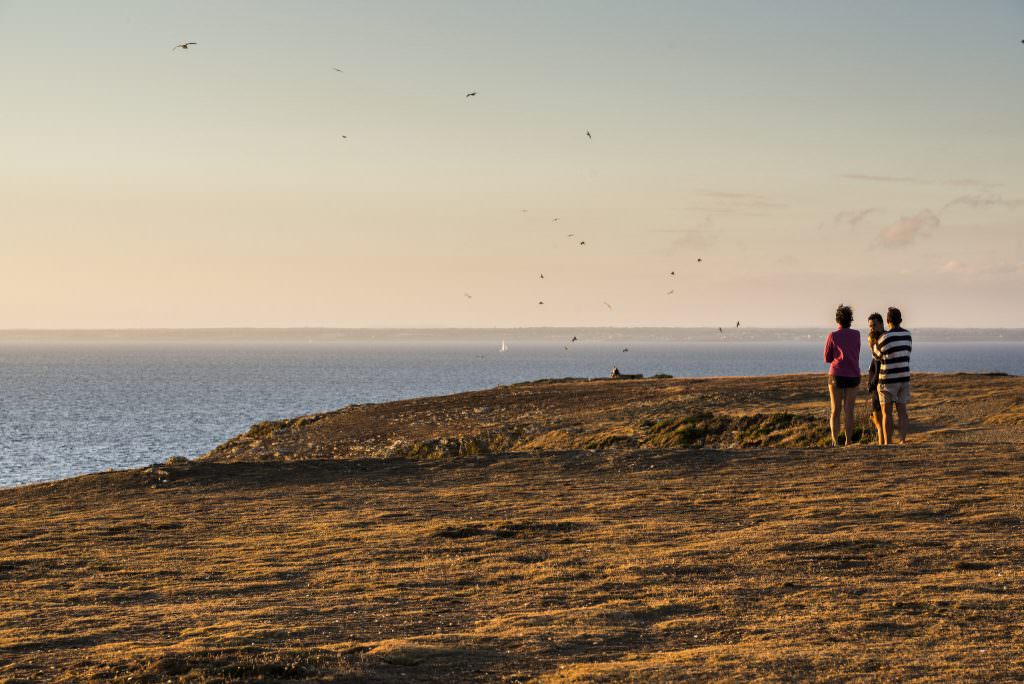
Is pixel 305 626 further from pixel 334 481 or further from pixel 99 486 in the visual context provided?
pixel 99 486

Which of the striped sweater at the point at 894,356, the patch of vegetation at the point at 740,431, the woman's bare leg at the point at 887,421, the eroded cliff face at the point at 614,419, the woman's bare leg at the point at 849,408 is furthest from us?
the eroded cliff face at the point at 614,419

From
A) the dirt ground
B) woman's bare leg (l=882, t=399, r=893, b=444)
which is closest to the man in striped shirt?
woman's bare leg (l=882, t=399, r=893, b=444)

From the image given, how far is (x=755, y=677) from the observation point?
8445 mm

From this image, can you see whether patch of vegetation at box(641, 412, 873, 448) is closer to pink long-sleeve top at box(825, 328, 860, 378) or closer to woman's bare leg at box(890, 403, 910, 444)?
woman's bare leg at box(890, 403, 910, 444)

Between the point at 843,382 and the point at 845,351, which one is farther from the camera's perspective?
the point at 843,382

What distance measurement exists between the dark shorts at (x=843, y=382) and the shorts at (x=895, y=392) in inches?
22.5

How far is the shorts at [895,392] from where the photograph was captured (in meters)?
20.7

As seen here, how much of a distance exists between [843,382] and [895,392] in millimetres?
992

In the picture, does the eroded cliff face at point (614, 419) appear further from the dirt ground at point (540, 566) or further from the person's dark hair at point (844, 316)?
the person's dark hair at point (844, 316)

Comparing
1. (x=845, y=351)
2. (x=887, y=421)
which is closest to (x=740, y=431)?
(x=887, y=421)

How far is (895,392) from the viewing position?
68.3 ft

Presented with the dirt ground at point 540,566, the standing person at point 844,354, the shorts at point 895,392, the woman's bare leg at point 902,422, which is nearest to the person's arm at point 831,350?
the standing person at point 844,354

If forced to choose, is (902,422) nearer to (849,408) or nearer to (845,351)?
(849,408)

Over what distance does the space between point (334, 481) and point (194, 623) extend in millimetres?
11518
